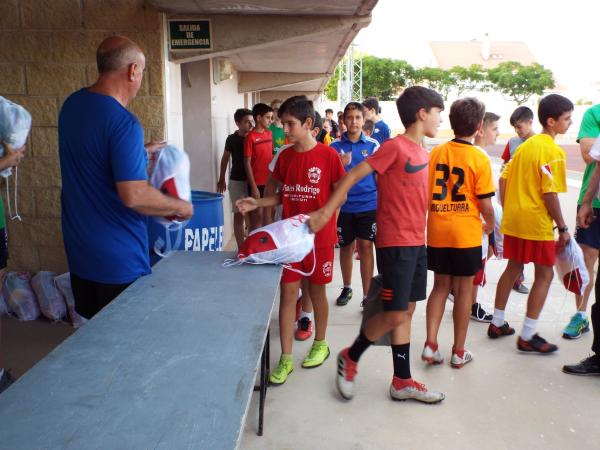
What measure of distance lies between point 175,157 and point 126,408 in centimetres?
134

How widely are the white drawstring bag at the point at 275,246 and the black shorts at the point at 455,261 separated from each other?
117cm

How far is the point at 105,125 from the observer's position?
2.25m

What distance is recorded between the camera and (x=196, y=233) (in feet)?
11.7

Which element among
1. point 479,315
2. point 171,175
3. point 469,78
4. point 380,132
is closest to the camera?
point 171,175

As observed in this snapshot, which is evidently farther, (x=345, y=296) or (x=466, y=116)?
(x=345, y=296)

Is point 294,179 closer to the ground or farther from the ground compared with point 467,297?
farther from the ground

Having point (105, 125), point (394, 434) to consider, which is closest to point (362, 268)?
point (394, 434)

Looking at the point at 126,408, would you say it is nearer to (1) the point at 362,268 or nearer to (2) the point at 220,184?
(1) the point at 362,268

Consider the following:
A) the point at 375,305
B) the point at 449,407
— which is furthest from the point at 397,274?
the point at 449,407

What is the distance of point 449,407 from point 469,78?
55.5m

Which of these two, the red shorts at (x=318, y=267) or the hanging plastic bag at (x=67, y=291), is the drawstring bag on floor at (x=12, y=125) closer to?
the hanging plastic bag at (x=67, y=291)

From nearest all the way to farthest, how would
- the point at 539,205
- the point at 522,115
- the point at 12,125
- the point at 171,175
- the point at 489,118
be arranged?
1. the point at 171,175
2. the point at 12,125
3. the point at 539,205
4. the point at 489,118
5. the point at 522,115

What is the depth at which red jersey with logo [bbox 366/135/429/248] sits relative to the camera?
3.03m

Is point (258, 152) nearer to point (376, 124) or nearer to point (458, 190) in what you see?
point (376, 124)
